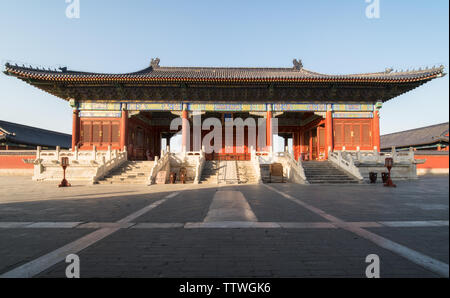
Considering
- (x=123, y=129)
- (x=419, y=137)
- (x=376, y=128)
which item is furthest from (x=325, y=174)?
(x=419, y=137)

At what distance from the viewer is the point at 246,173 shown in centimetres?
1258

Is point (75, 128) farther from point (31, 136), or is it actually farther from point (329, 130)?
point (329, 130)

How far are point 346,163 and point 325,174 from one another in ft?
5.51

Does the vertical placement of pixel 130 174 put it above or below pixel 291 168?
below

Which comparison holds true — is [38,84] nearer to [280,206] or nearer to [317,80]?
[280,206]

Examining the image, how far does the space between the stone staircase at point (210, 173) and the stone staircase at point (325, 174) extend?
16.3 feet

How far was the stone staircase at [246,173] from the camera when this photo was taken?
1176cm

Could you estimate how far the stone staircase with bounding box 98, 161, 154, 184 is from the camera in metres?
11.1

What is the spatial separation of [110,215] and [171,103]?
12.1 meters

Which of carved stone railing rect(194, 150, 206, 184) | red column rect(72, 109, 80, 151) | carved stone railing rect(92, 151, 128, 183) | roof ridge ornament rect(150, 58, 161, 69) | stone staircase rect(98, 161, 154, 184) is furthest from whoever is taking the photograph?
roof ridge ornament rect(150, 58, 161, 69)

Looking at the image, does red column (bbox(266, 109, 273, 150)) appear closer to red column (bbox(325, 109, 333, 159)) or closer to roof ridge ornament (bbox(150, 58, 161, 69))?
red column (bbox(325, 109, 333, 159))

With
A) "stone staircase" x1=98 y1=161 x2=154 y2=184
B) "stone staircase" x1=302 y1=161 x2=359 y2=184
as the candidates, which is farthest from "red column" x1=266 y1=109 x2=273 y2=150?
"stone staircase" x1=98 y1=161 x2=154 y2=184

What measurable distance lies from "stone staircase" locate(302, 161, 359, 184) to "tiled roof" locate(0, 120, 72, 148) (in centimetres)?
2583
